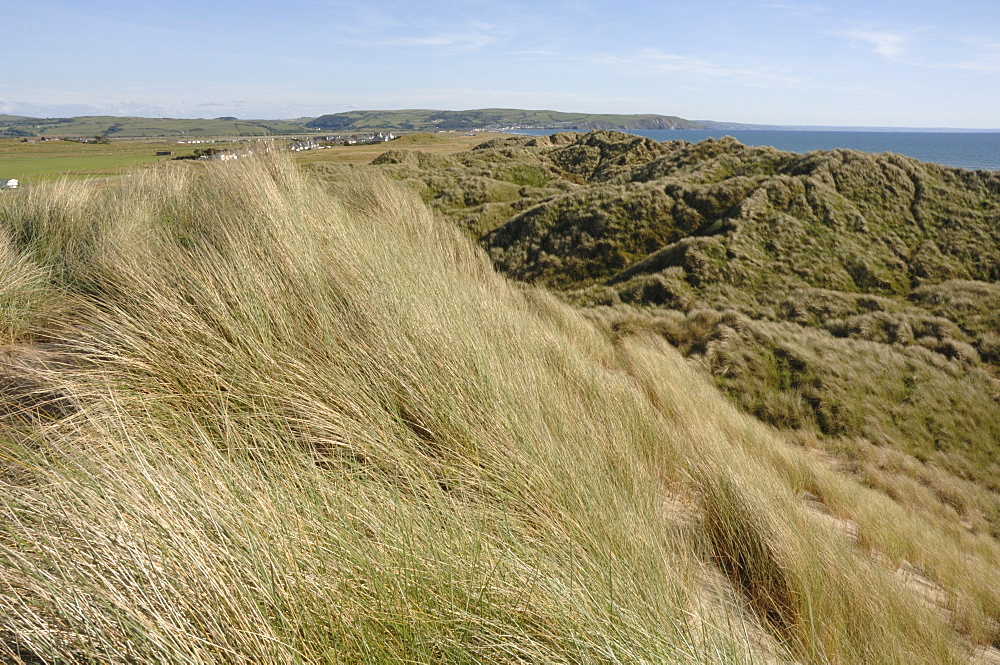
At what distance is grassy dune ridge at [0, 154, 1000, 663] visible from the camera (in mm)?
1208

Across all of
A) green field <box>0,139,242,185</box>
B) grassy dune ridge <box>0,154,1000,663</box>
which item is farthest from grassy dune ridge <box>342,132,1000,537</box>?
green field <box>0,139,242,185</box>

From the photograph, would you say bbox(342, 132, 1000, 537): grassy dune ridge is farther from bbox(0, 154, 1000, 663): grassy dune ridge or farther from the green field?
the green field

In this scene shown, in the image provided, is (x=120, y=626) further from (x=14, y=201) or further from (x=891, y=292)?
(x=891, y=292)

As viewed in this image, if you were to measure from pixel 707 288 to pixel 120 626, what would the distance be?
399 inches

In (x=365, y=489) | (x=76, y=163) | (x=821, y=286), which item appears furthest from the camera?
(x=76, y=163)

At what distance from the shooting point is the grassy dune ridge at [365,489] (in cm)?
121

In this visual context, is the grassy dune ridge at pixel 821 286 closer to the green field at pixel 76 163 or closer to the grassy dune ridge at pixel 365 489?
the grassy dune ridge at pixel 365 489

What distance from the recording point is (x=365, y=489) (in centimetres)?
178

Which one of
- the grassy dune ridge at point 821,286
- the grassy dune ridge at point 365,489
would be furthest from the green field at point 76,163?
the grassy dune ridge at point 821,286

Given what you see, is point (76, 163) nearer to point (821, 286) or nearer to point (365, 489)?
point (365, 489)

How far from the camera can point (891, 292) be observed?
32.6ft

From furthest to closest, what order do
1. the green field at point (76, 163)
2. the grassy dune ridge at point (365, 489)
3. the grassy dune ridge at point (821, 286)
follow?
the green field at point (76, 163) < the grassy dune ridge at point (821, 286) < the grassy dune ridge at point (365, 489)

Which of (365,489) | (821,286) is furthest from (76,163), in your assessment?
(821,286)

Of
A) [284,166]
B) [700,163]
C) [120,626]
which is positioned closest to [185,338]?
[120,626]
